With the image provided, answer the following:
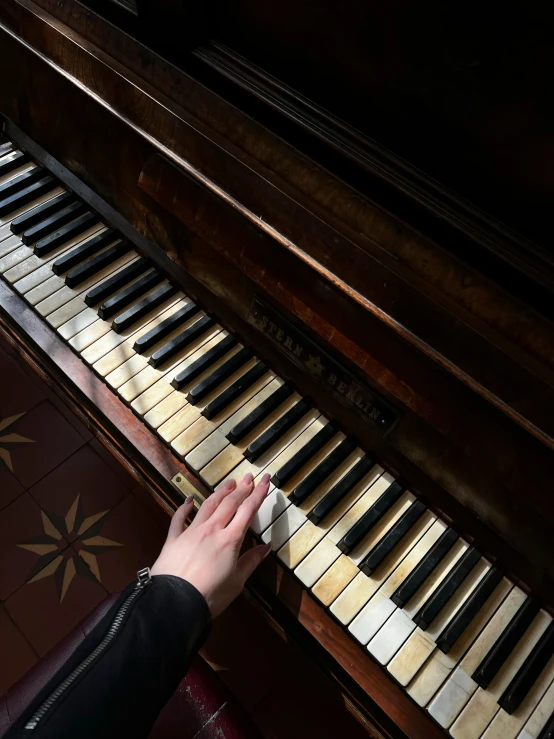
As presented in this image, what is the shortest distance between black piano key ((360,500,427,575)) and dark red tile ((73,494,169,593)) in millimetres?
1381

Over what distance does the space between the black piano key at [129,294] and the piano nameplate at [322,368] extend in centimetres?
43

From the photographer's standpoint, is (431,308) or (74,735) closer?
(74,735)

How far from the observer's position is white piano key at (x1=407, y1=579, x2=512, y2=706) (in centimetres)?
132

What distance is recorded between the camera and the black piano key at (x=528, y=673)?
1296 mm

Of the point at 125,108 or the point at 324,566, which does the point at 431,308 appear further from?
the point at 125,108

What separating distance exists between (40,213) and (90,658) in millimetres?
1482

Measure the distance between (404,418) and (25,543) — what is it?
198 centimetres

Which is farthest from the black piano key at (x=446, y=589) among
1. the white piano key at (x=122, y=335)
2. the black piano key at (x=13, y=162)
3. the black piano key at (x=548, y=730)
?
the black piano key at (x=13, y=162)

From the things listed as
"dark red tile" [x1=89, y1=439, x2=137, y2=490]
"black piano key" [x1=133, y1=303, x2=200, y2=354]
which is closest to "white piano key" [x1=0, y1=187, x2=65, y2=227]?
"black piano key" [x1=133, y1=303, x2=200, y2=354]

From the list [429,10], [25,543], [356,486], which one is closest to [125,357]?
[356,486]

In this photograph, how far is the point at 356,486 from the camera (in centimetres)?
155

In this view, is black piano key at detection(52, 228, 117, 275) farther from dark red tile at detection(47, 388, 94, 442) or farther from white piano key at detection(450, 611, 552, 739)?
white piano key at detection(450, 611, 552, 739)

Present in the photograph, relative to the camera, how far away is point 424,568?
4.69 feet

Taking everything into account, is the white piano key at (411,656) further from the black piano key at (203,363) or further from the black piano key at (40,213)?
the black piano key at (40,213)
